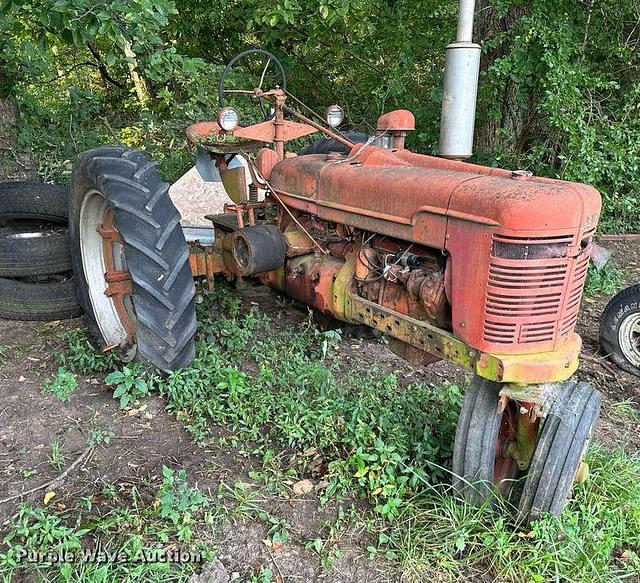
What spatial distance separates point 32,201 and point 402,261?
301cm

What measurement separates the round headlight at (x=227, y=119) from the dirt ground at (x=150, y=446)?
1.50m

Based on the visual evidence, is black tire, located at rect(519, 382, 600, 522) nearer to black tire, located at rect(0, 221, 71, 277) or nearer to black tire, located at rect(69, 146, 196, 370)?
black tire, located at rect(69, 146, 196, 370)

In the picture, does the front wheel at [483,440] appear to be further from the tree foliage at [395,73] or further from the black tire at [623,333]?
the tree foliage at [395,73]

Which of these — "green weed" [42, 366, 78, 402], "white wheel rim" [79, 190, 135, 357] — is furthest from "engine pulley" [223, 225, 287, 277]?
"green weed" [42, 366, 78, 402]

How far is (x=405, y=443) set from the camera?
288 cm

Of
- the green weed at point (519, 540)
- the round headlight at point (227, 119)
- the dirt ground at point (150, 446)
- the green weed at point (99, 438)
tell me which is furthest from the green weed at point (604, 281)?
the green weed at point (99, 438)

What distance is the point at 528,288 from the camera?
239cm

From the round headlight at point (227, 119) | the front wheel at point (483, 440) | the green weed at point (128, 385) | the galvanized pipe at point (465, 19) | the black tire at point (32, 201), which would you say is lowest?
the green weed at point (128, 385)

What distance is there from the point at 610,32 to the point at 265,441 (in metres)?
5.47

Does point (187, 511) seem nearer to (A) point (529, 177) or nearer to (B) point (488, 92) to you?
(A) point (529, 177)

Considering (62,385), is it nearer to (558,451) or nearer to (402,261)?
(402,261)

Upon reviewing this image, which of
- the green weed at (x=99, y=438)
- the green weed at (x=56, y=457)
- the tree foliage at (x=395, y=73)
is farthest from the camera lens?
the tree foliage at (x=395, y=73)

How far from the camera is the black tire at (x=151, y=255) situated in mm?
3105

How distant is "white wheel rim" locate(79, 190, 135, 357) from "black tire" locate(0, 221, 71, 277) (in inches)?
19.9
